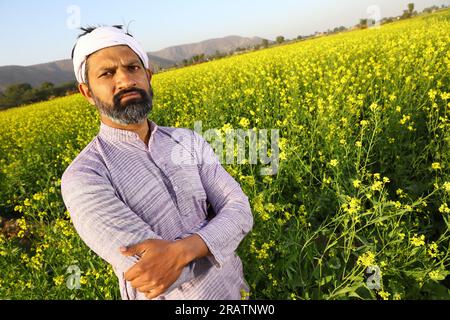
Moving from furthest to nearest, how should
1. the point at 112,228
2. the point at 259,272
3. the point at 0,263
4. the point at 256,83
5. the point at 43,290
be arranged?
the point at 256,83
the point at 0,263
the point at 43,290
the point at 259,272
the point at 112,228

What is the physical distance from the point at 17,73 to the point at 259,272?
3892 centimetres

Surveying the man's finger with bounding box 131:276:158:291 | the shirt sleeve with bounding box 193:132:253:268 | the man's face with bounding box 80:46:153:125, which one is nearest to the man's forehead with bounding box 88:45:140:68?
the man's face with bounding box 80:46:153:125

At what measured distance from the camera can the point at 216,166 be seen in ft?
5.03

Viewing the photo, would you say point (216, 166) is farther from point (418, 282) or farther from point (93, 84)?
point (418, 282)

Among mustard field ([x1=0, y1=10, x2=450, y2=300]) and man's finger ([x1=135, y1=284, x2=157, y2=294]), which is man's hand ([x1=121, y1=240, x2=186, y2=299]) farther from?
mustard field ([x1=0, y1=10, x2=450, y2=300])

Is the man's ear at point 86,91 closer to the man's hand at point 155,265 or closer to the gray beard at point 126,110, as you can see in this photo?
the gray beard at point 126,110

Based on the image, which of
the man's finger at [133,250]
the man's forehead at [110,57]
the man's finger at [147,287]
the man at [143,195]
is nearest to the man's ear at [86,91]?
the man at [143,195]

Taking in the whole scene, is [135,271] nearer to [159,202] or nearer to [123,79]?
[159,202]

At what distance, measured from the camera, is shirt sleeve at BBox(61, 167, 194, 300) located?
3.71 ft

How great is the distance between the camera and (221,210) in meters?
1.37

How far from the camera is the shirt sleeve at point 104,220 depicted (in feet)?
3.71

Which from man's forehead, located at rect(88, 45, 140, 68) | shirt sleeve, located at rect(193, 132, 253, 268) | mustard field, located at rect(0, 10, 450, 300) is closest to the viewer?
shirt sleeve, located at rect(193, 132, 253, 268)
